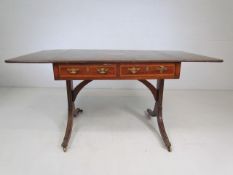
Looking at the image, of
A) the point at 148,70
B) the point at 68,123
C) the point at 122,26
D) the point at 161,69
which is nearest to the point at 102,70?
the point at 148,70

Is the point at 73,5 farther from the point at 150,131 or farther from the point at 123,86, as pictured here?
the point at 150,131

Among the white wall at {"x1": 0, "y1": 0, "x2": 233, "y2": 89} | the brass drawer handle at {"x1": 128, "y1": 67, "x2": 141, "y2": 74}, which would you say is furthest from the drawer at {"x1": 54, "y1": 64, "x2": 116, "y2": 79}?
the white wall at {"x1": 0, "y1": 0, "x2": 233, "y2": 89}

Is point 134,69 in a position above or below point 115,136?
above

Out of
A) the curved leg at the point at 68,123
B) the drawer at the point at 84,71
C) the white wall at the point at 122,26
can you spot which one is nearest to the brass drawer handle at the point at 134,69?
the drawer at the point at 84,71

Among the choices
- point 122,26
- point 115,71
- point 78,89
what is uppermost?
point 122,26

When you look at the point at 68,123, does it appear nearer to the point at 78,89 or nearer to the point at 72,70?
the point at 78,89

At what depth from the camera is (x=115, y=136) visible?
1.87 metres

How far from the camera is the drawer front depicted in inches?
57.9

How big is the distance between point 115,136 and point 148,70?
29.9 inches

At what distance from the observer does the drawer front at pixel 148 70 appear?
1.47 metres

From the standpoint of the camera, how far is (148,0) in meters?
2.94

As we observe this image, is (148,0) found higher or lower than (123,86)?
higher

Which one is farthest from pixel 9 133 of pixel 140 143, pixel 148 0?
pixel 148 0

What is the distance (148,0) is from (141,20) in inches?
12.0
